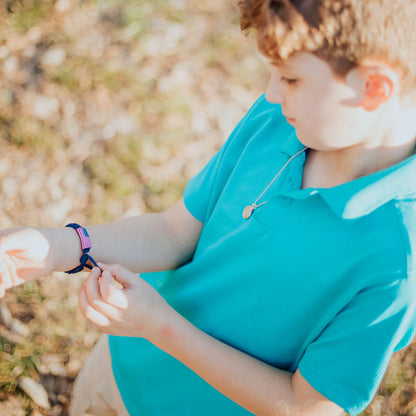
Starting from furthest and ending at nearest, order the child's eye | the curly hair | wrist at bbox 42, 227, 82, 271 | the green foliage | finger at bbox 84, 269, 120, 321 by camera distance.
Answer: the green foliage → wrist at bbox 42, 227, 82, 271 → finger at bbox 84, 269, 120, 321 → the child's eye → the curly hair

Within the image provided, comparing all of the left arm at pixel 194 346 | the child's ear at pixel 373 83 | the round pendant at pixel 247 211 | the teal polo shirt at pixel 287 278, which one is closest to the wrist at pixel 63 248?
the left arm at pixel 194 346

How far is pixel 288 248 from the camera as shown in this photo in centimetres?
113

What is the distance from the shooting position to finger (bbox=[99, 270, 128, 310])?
115cm

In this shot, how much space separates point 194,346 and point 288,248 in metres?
0.32

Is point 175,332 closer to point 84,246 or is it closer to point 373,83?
point 84,246

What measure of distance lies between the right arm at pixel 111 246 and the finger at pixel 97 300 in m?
0.16

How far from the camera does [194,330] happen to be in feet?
3.98

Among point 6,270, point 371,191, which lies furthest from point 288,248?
point 6,270

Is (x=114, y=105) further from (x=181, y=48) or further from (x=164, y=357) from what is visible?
(x=164, y=357)

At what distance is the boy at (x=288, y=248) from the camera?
3.28 feet

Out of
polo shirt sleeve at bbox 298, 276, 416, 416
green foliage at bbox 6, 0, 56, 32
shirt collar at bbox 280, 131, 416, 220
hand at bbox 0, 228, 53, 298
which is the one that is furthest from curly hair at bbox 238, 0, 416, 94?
green foliage at bbox 6, 0, 56, 32

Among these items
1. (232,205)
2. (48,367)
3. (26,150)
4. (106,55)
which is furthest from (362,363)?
(106,55)

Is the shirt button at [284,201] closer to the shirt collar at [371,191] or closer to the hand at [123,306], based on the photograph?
the shirt collar at [371,191]

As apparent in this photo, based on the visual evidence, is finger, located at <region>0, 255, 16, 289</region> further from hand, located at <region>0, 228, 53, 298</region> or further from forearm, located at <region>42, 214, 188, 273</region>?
forearm, located at <region>42, 214, 188, 273</region>
